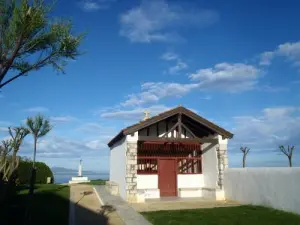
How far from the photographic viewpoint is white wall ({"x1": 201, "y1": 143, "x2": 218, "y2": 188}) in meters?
15.5

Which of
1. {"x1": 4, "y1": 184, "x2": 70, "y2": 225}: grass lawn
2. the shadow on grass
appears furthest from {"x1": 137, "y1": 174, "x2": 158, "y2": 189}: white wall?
{"x1": 4, "y1": 184, "x2": 70, "y2": 225}: grass lawn

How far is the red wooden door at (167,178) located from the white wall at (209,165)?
190 cm

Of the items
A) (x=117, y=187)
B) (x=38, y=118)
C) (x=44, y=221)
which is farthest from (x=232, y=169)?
(x=38, y=118)

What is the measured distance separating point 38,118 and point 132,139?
39.1 feet

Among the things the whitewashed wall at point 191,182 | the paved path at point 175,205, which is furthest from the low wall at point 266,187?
the whitewashed wall at point 191,182

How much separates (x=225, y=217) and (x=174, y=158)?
701 centimetres

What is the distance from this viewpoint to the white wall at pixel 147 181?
16.0 metres

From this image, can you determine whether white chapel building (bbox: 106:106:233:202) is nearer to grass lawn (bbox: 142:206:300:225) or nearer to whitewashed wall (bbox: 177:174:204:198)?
whitewashed wall (bbox: 177:174:204:198)

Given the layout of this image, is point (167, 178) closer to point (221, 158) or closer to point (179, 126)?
point (221, 158)

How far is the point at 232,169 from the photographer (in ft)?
47.0

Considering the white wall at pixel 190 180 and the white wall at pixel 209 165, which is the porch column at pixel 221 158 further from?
the white wall at pixel 190 180

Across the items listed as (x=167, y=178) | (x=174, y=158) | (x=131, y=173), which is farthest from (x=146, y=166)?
(x=131, y=173)

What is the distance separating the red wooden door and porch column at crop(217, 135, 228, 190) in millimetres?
2809

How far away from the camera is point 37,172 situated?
24391 millimetres
